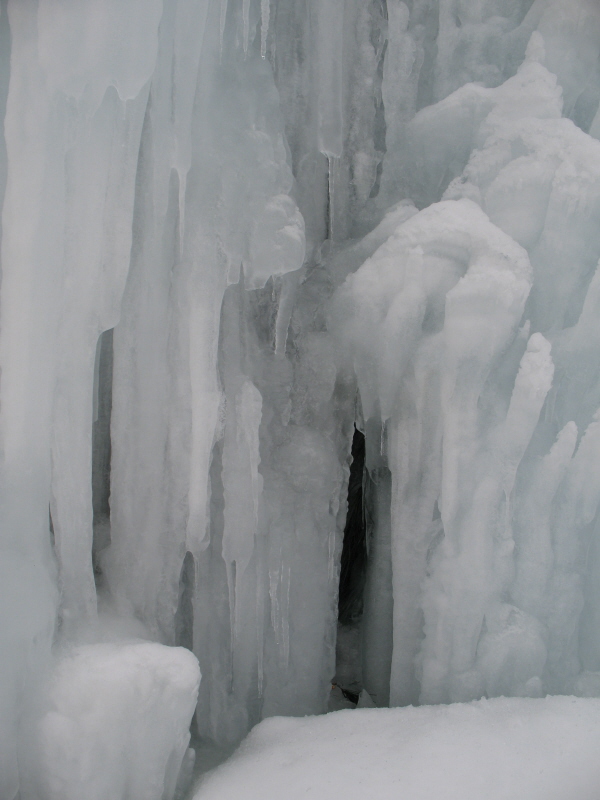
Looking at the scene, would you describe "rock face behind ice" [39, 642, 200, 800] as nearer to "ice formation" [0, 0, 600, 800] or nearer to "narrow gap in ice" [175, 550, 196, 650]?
"ice formation" [0, 0, 600, 800]

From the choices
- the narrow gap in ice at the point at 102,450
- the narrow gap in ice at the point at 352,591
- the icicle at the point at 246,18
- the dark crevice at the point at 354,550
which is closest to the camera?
the icicle at the point at 246,18

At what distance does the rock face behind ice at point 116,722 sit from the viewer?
2.50 m

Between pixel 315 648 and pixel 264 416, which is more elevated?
pixel 264 416

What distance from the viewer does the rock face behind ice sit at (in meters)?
2.50

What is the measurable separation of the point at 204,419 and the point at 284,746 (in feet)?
3.79

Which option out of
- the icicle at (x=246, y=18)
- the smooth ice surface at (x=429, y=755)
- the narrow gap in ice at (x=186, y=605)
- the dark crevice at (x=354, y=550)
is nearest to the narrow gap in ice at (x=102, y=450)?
the narrow gap in ice at (x=186, y=605)

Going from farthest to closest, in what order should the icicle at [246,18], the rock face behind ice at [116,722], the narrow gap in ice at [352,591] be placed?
the narrow gap in ice at [352,591]
the icicle at [246,18]
the rock face behind ice at [116,722]

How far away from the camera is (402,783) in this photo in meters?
2.56

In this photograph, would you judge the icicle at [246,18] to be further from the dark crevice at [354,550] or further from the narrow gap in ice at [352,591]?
the dark crevice at [354,550]

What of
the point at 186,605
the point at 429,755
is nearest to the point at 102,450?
Answer: the point at 186,605

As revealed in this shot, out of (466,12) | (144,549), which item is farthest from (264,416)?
(466,12)

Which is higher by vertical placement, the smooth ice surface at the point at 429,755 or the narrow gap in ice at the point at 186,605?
the narrow gap in ice at the point at 186,605

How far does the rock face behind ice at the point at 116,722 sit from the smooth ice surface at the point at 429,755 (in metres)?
0.22

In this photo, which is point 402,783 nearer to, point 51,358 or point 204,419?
point 204,419
